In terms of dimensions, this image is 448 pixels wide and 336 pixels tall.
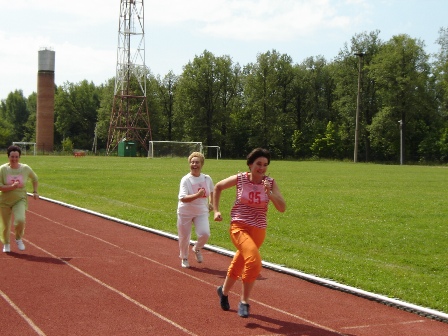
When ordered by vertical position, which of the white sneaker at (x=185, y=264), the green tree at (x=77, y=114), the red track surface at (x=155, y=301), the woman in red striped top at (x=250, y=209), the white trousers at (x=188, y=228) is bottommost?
the red track surface at (x=155, y=301)

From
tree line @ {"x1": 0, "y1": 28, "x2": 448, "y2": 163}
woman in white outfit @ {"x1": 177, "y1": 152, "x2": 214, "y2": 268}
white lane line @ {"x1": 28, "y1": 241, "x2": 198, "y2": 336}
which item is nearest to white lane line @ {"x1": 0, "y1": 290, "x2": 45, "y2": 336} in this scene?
white lane line @ {"x1": 28, "y1": 241, "x2": 198, "y2": 336}

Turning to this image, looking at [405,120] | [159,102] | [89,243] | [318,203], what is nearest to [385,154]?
[405,120]

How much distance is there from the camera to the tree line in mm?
80438

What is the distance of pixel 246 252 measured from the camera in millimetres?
6789

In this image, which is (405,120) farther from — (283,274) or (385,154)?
(283,274)

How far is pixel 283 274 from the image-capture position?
962 cm

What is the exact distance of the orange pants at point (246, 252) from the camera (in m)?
6.74

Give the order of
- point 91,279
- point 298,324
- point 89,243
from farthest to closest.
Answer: point 89,243 → point 91,279 → point 298,324

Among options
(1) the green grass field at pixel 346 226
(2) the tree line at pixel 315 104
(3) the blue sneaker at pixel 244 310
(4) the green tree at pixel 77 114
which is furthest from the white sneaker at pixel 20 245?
(4) the green tree at pixel 77 114

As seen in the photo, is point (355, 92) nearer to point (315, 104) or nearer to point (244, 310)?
point (315, 104)

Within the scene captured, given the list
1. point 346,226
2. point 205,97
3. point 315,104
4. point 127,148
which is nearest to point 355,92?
point 315,104

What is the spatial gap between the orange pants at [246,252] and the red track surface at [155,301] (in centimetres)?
49

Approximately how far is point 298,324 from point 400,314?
138 cm

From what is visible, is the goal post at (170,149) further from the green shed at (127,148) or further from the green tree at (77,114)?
the green tree at (77,114)
